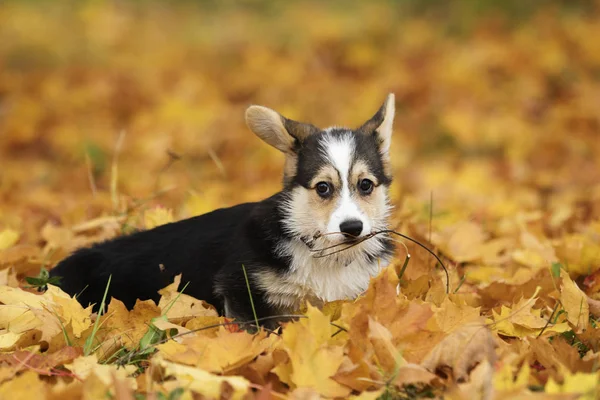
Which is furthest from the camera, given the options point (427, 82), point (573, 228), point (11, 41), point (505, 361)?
point (11, 41)

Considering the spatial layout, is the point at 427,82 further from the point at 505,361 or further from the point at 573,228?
the point at 505,361

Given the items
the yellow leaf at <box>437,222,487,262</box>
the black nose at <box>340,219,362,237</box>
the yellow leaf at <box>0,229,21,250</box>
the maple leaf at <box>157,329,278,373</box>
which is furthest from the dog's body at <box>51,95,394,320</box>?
the yellow leaf at <box>437,222,487,262</box>

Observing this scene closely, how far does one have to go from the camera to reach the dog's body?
3102mm

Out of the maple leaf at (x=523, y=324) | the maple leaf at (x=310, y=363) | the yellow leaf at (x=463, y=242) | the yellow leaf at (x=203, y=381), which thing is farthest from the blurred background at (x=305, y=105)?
the yellow leaf at (x=203, y=381)

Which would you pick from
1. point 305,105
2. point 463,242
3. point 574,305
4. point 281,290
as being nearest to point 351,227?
point 281,290

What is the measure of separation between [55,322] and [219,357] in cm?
Result: 72

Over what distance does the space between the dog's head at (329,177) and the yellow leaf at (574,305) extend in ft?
2.44

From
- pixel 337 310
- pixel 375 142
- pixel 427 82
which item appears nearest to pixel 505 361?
pixel 337 310

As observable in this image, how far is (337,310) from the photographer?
286 cm

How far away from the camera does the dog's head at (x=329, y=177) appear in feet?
10.0

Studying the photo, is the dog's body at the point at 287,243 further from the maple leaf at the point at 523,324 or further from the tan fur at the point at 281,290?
the maple leaf at the point at 523,324

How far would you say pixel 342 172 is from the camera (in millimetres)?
3152

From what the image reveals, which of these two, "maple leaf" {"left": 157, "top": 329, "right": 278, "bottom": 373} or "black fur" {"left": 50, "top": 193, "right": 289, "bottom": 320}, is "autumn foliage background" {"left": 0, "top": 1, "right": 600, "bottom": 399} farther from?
"black fur" {"left": 50, "top": 193, "right": 289, "bottom": 320}

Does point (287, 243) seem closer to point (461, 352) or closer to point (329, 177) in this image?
point (329, 177)
